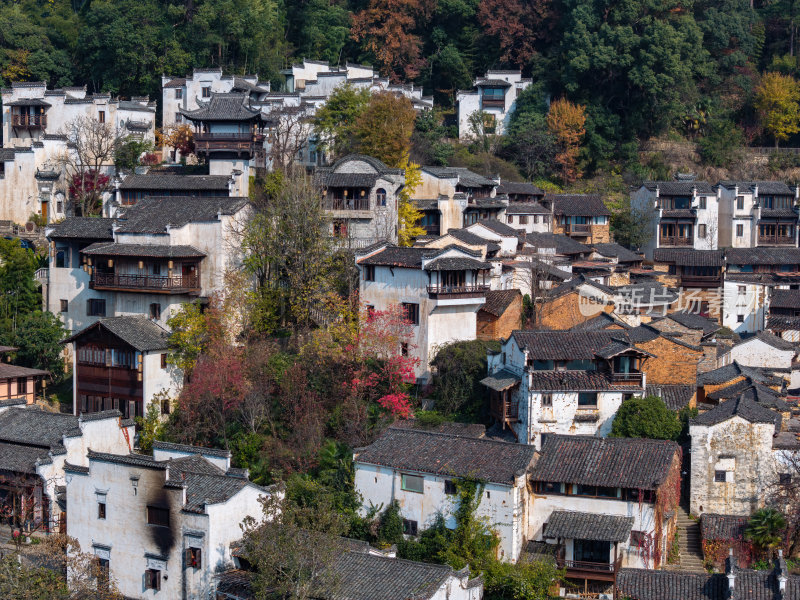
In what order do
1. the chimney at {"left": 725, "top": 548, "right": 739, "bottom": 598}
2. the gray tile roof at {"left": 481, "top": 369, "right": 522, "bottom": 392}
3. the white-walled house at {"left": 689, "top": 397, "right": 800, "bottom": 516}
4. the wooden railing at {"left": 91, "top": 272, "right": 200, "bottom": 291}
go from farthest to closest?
the wooden railing at {"left": 91, "top": 272, "right": 200, "bottom": 291} < the gray tile roof at {"left": 481, "top": 369, "right": 522, "bottom": 392} < the white-walled house at {"left": 689, "top": 397, "right": 800, "bottom": 516} < the chimney at {"left": 725, "top": 548, "right": 739, "bottom": 598}

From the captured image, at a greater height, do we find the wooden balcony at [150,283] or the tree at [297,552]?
the wooden balcony at [150,283]

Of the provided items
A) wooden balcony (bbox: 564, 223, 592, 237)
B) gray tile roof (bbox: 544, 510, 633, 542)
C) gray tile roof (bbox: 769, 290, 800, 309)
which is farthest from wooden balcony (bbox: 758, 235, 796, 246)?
gray tile roof (bbox: 544, 510, 633, 542)

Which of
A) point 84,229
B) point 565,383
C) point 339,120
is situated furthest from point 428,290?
point 339,120

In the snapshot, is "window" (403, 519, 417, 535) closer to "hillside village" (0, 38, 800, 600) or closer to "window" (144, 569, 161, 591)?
"hillside village" (0, 38, 800, 600)

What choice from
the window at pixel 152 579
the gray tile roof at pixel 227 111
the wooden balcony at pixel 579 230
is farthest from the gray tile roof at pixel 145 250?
the wooden balcony at pixel 579 230

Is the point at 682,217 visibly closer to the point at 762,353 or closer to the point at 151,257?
→ the point at 762,353

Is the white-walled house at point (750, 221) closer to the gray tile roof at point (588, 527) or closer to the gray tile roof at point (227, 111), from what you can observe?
the gray tile roof at point (227, 111)

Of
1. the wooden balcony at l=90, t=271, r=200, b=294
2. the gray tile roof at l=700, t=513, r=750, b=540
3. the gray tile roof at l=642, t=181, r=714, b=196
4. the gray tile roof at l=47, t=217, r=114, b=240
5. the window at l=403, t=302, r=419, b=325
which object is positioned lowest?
the gray tile roof at l=700, t=513, r=750, b=540
